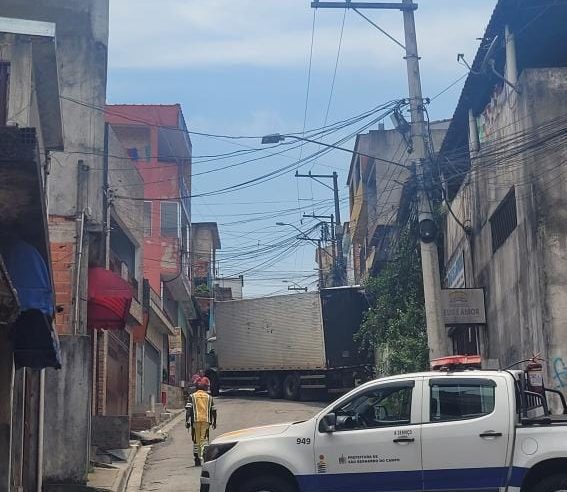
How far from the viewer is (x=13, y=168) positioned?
906 cm

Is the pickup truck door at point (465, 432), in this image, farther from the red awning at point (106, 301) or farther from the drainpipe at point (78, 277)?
the red awning at point (106, 301)

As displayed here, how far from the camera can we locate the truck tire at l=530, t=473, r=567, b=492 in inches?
362

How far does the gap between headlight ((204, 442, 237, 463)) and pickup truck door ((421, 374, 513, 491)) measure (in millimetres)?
2245

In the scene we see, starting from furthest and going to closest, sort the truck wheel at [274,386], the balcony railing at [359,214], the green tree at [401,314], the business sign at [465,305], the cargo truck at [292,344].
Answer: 1. the balcony railing at [359,214]
2. the truck wheel at [274,386]
3. the cargo truck at [292,344]
4. the green tree at [401,314]
5. the business sign at [465,305]

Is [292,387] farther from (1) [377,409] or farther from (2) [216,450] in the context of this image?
(1) [377,409]

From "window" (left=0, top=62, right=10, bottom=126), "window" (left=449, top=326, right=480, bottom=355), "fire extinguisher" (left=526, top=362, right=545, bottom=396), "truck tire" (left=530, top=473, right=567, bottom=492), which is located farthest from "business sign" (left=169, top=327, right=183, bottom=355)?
"truck tire" (left=530, top=473, right=567, bottom=492)

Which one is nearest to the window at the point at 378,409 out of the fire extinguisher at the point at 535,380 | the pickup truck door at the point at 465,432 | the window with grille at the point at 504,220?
the pickup truck door at the point at 465,432

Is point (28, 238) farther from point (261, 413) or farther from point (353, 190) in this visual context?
point (353, 190)

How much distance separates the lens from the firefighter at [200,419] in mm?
17250

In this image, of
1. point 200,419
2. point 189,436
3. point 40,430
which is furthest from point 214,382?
point 40,430

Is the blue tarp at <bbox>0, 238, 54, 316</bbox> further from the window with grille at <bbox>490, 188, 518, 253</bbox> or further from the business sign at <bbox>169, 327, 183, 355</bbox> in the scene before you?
the business sign at <bbox>169, 327, 183, 355</bbox>

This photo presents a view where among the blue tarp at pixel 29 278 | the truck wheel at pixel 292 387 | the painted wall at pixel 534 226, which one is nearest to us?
the blue tarp at pixel 29 278

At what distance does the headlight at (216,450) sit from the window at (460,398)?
2340 mm

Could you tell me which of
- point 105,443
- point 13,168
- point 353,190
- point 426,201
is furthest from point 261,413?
point 353,190
